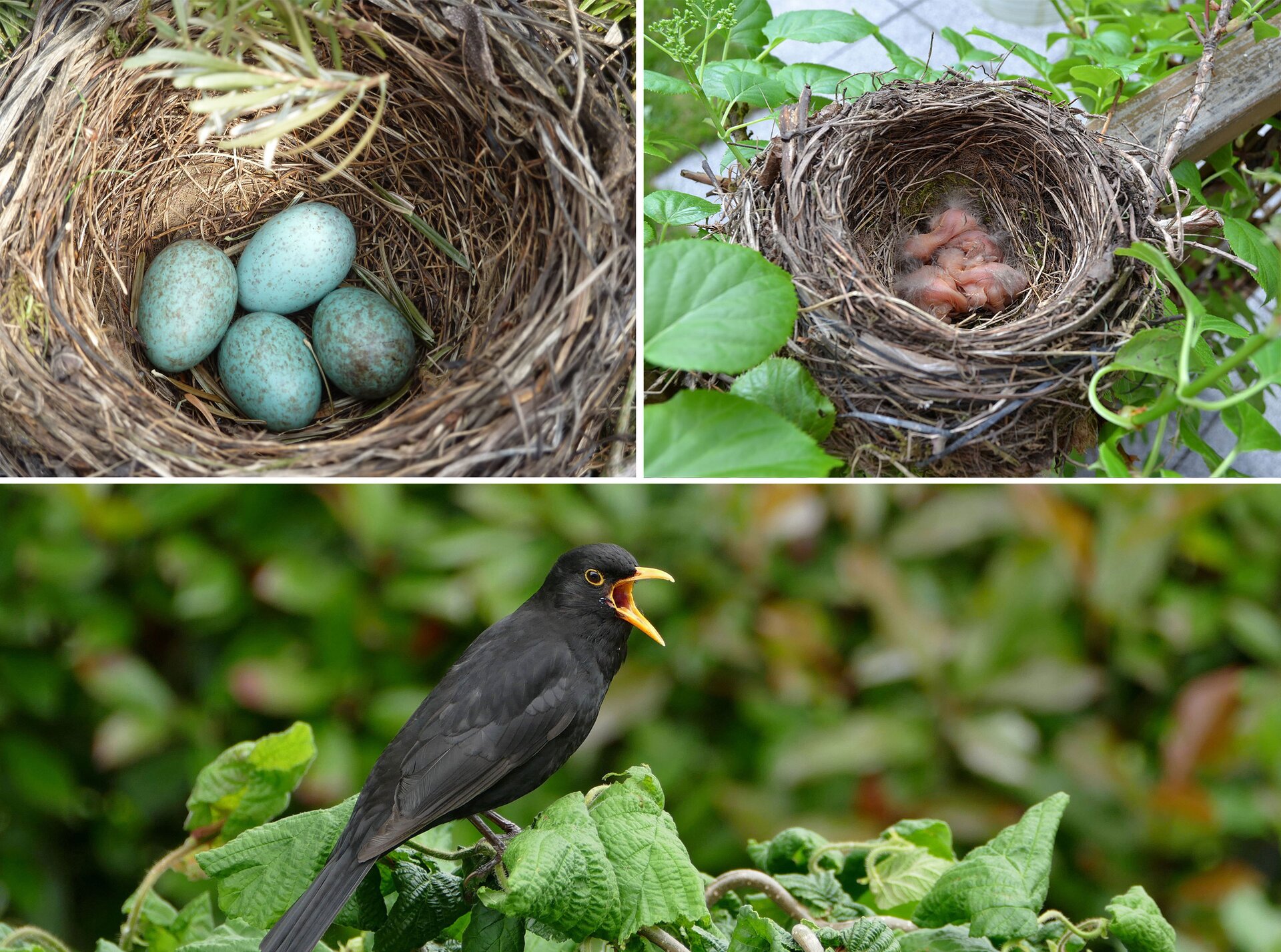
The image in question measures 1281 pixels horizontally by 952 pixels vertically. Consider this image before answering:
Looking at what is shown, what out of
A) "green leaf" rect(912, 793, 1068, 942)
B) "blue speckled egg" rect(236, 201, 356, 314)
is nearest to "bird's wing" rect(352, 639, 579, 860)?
"green leaf" rect(912, 793, 1068, 942)

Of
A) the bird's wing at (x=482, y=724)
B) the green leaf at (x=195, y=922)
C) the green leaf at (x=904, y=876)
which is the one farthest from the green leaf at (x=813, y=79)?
the green leaf at (x=195, y=922)

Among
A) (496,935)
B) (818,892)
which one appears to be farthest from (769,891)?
(496,935)

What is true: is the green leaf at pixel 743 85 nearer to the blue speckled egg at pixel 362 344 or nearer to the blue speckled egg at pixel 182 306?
the blue speckled egg at pixel 362 344

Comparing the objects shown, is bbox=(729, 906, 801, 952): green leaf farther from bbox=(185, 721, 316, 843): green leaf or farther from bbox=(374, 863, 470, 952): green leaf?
bbox=(185, 721, 316, 843): green leaf

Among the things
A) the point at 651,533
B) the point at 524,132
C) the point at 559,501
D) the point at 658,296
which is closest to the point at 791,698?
the point at 651,533

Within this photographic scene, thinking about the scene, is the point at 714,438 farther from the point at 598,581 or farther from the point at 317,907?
the point at 317,907

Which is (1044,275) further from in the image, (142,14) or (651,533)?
(142,14)

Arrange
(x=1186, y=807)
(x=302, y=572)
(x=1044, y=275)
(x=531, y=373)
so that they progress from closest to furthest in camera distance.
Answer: (x=531, y=373), (x=302, y=572), (x=1186, y=807), (x=1044, y=275)
